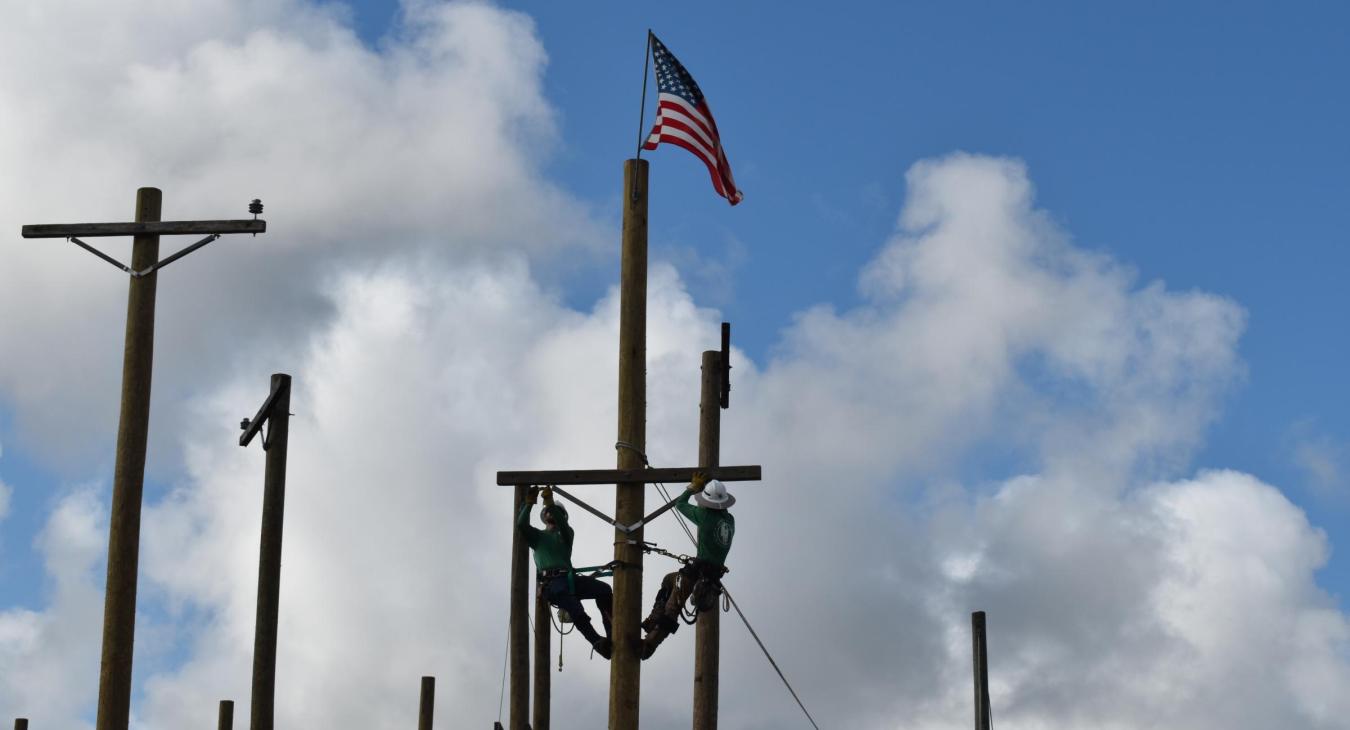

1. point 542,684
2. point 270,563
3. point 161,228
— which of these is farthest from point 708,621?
point 161,228

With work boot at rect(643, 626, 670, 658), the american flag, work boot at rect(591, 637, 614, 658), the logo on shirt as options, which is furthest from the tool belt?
Answer: the american flag

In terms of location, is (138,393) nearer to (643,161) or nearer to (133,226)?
(133,226)

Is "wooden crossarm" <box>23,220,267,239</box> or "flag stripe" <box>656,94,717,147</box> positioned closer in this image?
"flag stripe" <box>656,94,717,147</box>

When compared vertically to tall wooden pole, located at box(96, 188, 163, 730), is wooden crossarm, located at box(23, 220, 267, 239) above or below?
above

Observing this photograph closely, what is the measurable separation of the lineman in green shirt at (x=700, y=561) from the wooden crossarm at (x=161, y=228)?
486 cm

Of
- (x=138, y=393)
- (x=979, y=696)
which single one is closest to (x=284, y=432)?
(x=138, y=393)

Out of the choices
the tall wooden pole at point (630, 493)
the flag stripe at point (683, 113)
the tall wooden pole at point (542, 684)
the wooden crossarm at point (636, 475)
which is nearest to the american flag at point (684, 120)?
the flag stripe at point (683, 113)

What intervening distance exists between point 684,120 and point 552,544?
135 inches

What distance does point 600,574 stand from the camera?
14.7 metres

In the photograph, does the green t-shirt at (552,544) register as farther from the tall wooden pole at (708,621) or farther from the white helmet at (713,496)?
the tall wooden pole at (708,621)

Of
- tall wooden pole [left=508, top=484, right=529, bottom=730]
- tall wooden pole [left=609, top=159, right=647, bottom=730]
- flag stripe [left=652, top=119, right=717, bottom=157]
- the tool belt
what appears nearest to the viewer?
tall wooden pole [left=609, top=159, right=647, bottom=730]

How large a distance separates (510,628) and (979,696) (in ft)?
14.5

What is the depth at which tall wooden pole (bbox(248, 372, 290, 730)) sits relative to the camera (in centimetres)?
1772

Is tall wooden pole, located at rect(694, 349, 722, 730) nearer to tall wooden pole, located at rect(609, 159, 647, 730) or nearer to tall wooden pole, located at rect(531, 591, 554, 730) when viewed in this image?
tall wooden pole, located at rect(531, 591, 554, 730)
